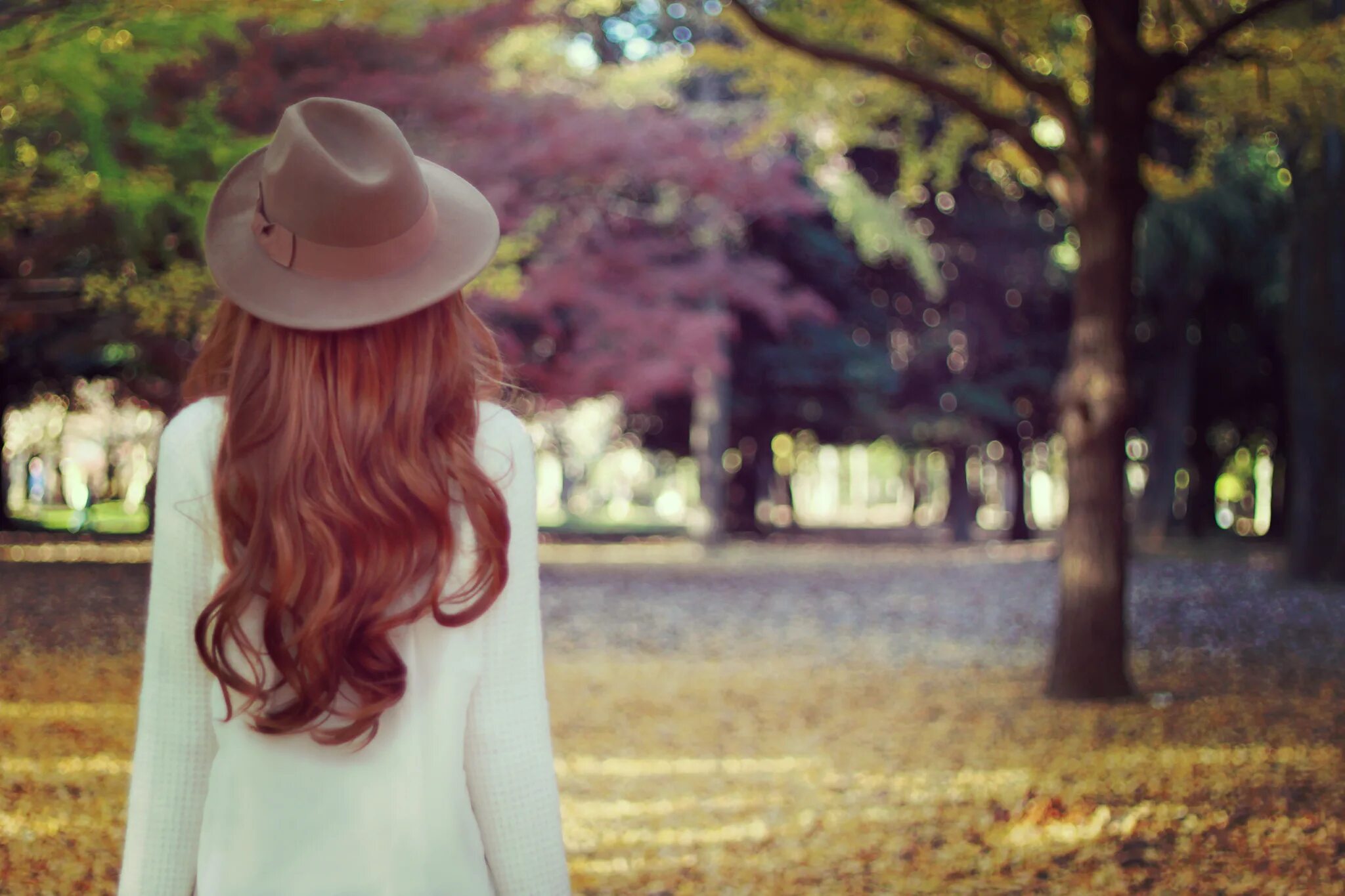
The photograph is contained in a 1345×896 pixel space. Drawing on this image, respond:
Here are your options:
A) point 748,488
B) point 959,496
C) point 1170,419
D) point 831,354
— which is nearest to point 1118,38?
point 831,354

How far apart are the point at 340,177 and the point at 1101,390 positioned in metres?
6.76

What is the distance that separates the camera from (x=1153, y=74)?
7.56 meters

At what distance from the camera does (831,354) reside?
24656 mm

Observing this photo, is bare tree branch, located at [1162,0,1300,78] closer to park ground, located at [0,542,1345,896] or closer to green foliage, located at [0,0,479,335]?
park ground, located at [0,542,1345,896]

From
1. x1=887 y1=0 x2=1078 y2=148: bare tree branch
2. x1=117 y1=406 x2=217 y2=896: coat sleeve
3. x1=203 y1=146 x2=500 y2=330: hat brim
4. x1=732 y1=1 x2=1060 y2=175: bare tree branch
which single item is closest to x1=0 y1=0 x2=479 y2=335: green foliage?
x1=732 y1=1 x2=1060 y2=175: bare tree branch

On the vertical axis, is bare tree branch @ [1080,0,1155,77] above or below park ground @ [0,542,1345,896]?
above

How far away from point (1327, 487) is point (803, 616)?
6228 mm

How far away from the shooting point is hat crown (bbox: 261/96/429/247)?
5.34 feet

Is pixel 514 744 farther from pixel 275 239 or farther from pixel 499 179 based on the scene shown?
pixel 499 179

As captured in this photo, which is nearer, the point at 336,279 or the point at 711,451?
the point at 336,279

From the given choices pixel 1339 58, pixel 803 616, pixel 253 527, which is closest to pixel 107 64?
pixel 253 527

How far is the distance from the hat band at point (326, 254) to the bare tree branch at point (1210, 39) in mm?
6863

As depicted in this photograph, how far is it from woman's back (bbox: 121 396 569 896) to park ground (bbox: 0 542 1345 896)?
10.0 ft

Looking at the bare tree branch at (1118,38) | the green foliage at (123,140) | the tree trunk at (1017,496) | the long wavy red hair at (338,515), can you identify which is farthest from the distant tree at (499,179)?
the tree trunk at (1017,496)
